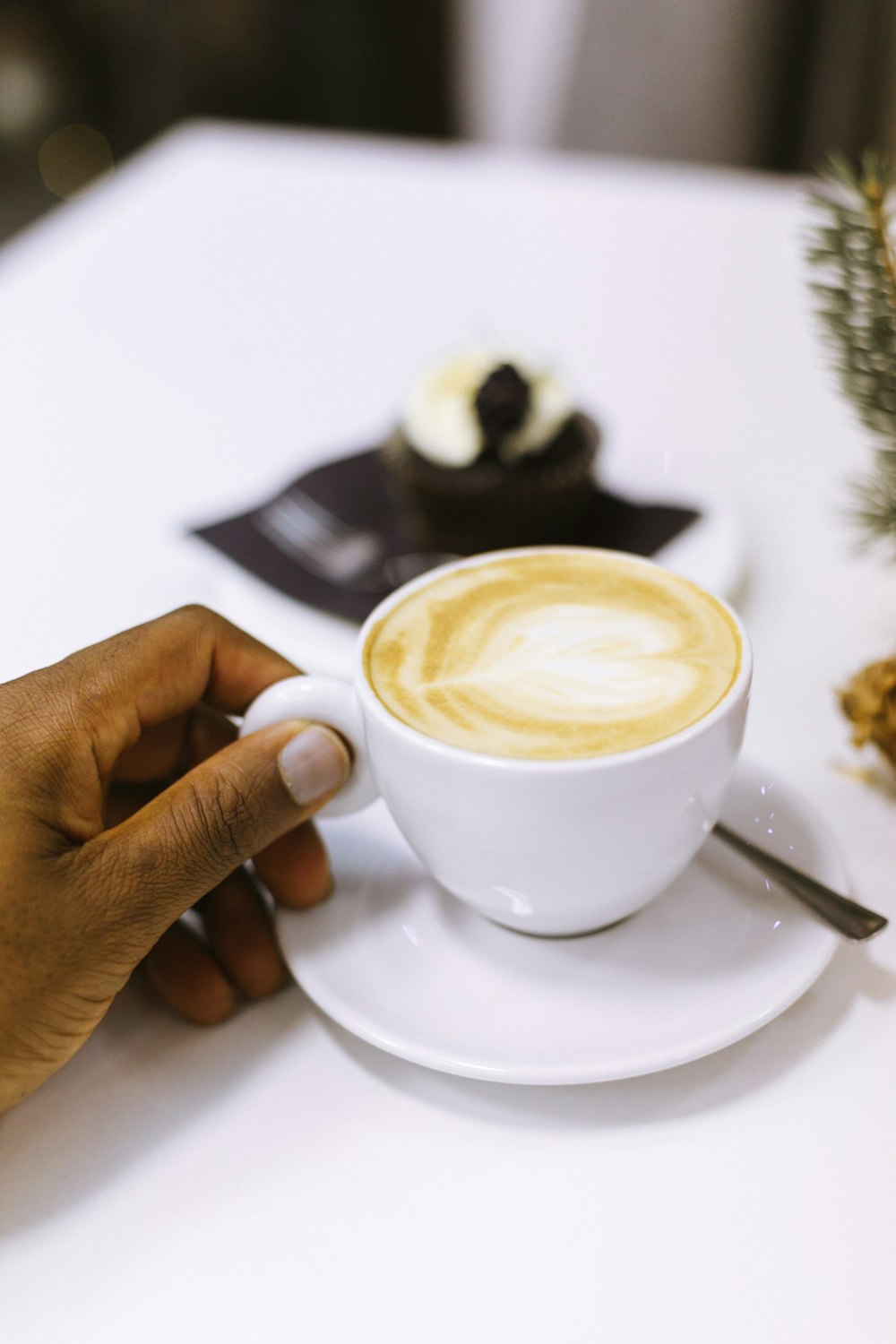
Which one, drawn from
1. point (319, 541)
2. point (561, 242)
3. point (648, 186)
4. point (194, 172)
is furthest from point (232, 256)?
point (319, 541)

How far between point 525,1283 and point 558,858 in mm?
189

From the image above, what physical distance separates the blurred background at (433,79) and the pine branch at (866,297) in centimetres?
207

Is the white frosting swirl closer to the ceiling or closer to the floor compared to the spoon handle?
closer to the ceiling

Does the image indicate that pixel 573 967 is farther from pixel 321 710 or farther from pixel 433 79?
pixel 433 79

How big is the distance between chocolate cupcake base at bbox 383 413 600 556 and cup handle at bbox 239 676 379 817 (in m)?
0.46

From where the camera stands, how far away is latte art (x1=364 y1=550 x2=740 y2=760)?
581 millimetres

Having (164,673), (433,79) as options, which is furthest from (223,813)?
(433,79)

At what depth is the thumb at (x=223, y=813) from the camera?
57 centimetres

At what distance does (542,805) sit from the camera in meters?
0.54

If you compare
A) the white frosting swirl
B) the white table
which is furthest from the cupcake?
the white table

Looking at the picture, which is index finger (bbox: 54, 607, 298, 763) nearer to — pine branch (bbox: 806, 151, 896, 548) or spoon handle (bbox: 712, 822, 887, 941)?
spoon handle (bbox: 712, 822, 887, 941)

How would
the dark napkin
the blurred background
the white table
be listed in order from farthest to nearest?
the blurred background
the dark napkin
the white table

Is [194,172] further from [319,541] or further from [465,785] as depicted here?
[465,785]

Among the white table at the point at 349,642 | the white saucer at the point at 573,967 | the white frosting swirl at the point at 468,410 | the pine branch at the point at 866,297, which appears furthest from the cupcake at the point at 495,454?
the white saucer at the point at 573,967
